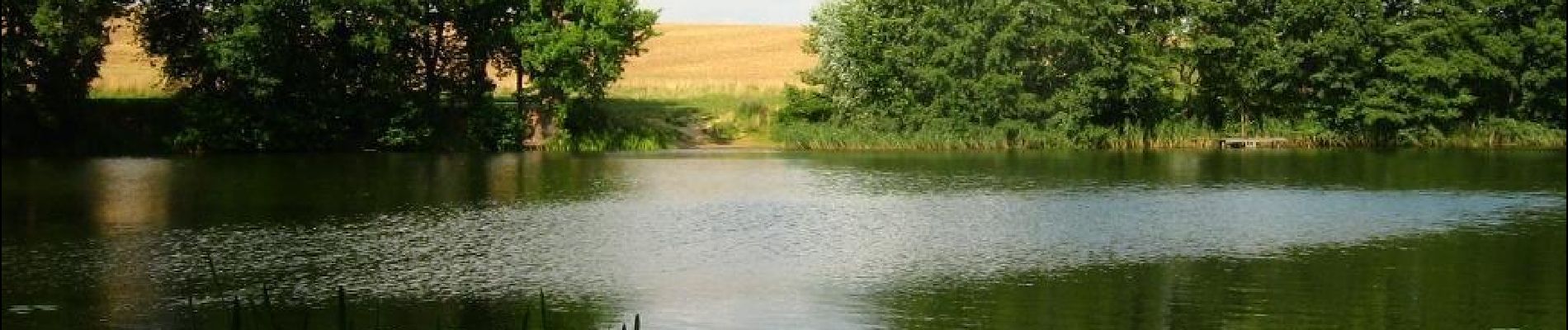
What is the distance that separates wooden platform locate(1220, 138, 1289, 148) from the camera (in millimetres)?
76938

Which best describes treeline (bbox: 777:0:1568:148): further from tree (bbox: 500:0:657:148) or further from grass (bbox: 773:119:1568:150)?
tree (bbox: 500:0:657:148)

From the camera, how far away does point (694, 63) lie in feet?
384

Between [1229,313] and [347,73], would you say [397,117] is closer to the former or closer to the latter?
[347,73]

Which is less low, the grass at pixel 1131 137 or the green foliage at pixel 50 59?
the green foliage at pixel 50 59

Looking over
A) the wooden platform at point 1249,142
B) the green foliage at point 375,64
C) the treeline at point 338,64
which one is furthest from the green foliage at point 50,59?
the wooden platform at point 1249,142

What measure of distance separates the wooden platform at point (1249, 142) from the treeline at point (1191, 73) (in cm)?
70

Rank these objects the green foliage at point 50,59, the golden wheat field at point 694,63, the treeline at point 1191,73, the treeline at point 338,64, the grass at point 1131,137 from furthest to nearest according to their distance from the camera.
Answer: the golden wheat field at point 694,63, the grass at point 1131,137, the treeline at point 1191,73, the treeline at point 338,64, the green foliage at point 50,59

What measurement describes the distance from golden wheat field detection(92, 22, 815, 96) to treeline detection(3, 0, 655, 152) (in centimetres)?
383

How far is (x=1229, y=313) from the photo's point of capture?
73.2 ft

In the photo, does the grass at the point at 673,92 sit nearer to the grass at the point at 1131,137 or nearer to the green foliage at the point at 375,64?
the green foliage at the point at 375,64

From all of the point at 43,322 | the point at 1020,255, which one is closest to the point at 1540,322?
the point at 1020,255

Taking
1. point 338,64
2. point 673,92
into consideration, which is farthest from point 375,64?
point 673,92

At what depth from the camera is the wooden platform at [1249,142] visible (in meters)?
76.9

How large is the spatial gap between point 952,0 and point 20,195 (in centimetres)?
4470
